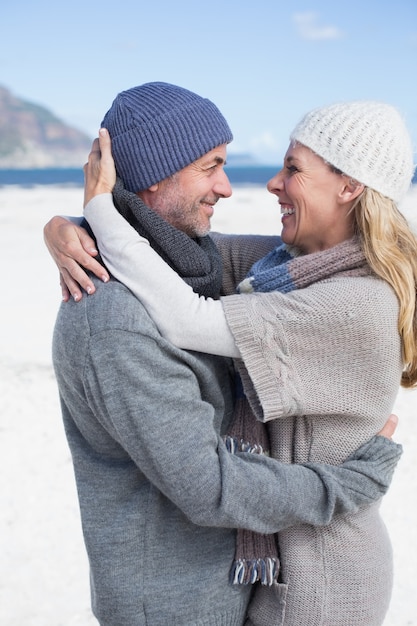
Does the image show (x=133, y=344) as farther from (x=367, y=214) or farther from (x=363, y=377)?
(x=367, y=214)

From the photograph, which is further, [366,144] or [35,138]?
[35,138]

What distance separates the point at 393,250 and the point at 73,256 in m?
0.90

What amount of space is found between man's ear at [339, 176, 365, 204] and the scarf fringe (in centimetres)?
106

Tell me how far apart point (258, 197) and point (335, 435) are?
22657 millimetres

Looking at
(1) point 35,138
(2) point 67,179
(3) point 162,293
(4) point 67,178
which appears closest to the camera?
(3) point 162,293

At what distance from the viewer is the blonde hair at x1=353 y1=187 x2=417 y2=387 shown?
2100mm

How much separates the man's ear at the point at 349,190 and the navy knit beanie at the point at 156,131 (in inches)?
15.8

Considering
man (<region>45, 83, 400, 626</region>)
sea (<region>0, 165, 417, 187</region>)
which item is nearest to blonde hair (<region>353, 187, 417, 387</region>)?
man (<region>45, 83, 400, 626</region>)

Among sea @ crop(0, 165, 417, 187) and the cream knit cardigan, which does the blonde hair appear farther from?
sea @ crop(0, 165, 417, 187)

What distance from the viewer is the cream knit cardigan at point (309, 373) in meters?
1.98

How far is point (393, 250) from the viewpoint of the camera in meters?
2.14

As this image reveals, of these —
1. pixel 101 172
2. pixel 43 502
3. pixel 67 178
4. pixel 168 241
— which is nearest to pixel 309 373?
pixel 168 241

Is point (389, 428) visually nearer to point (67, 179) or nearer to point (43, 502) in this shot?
point (43, 502)

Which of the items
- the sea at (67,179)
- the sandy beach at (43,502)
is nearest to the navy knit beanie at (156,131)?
the sandy beach at (43,502)
